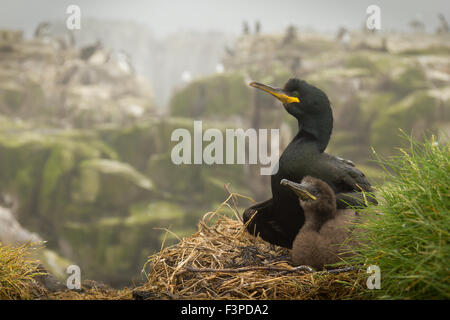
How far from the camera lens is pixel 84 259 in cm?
1047

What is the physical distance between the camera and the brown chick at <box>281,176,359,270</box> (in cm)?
160

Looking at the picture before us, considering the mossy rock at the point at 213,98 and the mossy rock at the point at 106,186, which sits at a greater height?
the mossy rock at the point at 213,98

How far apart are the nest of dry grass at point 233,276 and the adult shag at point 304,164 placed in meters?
0.17

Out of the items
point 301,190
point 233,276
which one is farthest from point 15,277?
point 301,190

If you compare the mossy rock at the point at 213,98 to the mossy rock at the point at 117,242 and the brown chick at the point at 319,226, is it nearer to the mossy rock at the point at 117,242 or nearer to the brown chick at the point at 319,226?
the mossy rock at the point at 117,242

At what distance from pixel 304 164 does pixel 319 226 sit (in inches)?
12.1

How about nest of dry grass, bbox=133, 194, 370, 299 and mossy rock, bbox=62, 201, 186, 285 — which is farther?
mossy rock, bbox=62, 201, 186, 285

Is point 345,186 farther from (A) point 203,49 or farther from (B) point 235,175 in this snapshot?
(A) point 203,49

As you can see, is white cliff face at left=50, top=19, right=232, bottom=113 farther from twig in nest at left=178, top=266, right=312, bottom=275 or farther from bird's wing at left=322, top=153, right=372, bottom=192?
twig in nest at left=178, top=266, right=312, bottom=275

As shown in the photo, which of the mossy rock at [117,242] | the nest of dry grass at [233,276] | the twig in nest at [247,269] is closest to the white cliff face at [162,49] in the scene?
the mossy rock at [117,242]

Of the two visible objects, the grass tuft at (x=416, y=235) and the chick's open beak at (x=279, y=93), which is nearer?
the grass tuft at (x=416, y=235)

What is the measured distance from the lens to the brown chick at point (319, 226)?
160 centimetres

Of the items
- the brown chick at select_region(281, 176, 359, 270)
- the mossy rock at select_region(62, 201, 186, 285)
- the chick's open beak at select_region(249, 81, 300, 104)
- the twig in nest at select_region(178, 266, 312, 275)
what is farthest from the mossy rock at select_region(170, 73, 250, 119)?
the twig in nest at select_region(178, 266, 312, 275)

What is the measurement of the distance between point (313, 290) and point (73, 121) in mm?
14996
